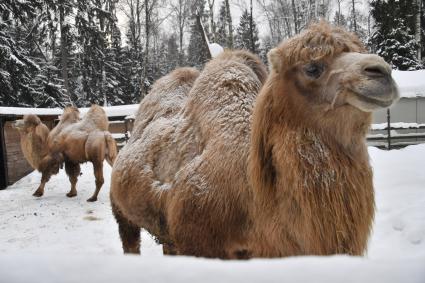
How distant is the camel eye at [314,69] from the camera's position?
2426mm

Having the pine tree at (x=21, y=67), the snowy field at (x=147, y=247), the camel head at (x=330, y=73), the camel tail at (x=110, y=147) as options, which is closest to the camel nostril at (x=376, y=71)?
the camel head at (x=330, y=73)

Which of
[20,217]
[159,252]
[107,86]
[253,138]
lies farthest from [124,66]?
[253,138]

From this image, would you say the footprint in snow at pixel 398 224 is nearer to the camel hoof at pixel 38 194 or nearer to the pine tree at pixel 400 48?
the camel hoof at pixel 38 194

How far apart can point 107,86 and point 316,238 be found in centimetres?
2874

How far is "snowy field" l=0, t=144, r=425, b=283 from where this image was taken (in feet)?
2.29

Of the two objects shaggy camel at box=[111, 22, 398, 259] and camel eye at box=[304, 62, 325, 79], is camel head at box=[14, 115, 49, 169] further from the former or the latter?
camel eye at box=[304, 62, 325, 79]

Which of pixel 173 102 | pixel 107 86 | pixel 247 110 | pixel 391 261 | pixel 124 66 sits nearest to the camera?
pixel 391 261

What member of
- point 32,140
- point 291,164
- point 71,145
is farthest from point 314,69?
point 32,140

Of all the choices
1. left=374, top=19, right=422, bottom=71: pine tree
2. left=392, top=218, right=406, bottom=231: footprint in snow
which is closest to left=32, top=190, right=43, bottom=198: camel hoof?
left=392, top=218, right=406, bottom=231: footprint in snow

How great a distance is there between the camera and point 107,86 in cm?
2925

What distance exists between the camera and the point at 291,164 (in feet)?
7.63

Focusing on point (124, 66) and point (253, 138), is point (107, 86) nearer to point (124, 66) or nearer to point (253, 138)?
point (124, 66)

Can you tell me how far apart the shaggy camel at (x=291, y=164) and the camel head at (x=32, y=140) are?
8.54 metres

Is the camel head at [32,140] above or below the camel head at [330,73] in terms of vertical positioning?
below
